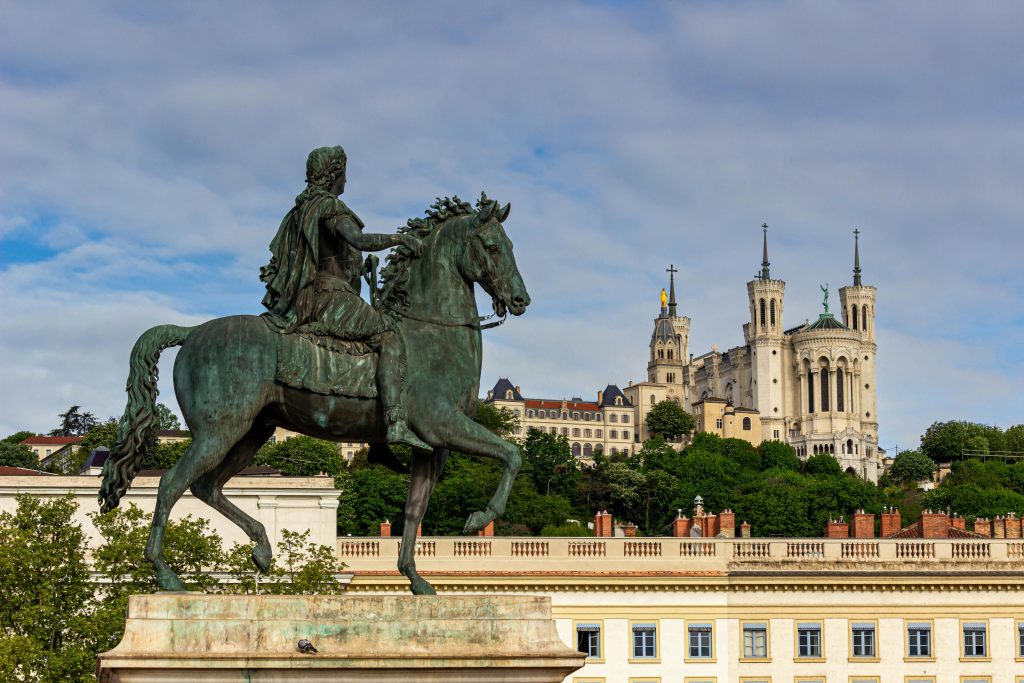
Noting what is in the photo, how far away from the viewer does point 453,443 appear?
42.8 ft

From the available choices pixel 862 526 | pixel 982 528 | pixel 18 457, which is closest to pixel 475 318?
pixel 862 526

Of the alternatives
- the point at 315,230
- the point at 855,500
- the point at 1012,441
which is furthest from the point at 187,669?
the point at 1012,441

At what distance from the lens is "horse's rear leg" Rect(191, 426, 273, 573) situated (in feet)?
43.9

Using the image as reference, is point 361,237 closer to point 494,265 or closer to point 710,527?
point 494,265

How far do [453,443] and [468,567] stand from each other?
39.6 m

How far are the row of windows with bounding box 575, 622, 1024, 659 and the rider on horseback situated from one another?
41784mm

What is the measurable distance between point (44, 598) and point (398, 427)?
90.1 feet

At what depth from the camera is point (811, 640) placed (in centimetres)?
5484

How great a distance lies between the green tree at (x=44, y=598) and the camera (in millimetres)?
35781

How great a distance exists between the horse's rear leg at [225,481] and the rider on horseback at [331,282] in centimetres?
95

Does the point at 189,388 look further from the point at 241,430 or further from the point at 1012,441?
the point at 1012,441

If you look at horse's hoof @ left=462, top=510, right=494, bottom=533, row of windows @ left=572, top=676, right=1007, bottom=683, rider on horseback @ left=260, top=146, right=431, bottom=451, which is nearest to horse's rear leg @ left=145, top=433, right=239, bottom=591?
rider on horseback @ left=260, top=146, right=431, bottom=451

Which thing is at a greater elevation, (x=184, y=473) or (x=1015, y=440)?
(x=1015, y=440)

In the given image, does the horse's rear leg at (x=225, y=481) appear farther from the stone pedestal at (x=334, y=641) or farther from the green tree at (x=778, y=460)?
the green tree at (x=778, y=460)
